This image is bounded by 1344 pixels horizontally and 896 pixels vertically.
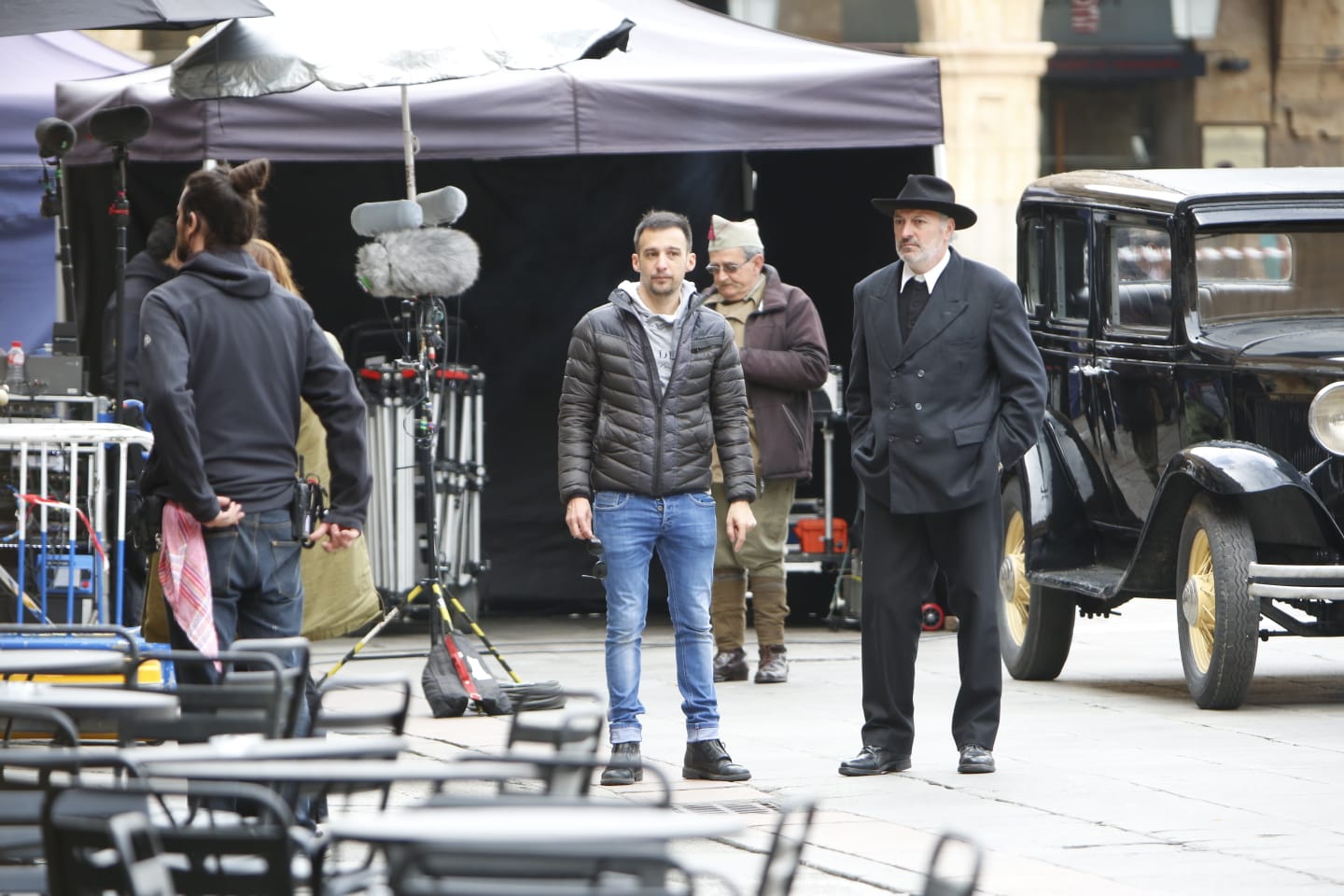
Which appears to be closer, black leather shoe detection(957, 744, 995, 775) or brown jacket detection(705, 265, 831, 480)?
black leather shoe detection(957, 744, 995, 775)

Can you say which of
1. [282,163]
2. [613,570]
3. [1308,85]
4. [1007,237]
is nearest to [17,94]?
[282,163]

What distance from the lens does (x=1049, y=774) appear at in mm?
7203

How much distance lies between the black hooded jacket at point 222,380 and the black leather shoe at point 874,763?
2118mm

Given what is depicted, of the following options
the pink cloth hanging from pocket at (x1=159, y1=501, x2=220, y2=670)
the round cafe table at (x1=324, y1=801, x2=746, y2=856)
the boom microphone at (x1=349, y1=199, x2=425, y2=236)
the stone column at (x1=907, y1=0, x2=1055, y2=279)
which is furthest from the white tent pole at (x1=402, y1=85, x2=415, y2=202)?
the stone column at (x1=907, y1=0, x2=1055, y2=279)

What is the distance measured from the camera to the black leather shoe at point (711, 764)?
23.1ft

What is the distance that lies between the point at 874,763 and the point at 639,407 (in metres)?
1.35

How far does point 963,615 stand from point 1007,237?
33.1 ft

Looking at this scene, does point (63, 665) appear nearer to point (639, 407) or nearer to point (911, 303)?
point (639, 407)

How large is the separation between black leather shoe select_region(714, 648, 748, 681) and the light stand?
268 cm

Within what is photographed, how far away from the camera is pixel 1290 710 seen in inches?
340

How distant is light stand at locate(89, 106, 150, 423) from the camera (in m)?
8.60

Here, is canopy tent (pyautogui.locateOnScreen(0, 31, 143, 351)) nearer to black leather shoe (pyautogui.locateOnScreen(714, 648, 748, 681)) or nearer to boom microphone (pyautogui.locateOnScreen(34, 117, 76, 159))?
boom microphone (pyautogui.locateOnScreen(34, 117, 76, 159))

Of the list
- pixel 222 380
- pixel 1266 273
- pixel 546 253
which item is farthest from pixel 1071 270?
pixel 222 380

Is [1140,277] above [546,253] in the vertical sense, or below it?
below
